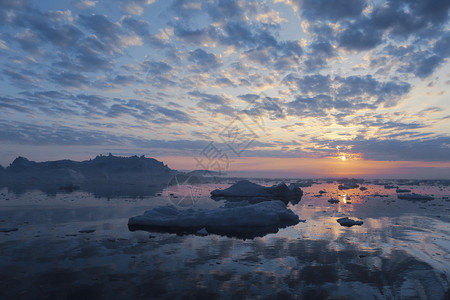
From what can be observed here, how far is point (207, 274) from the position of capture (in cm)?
812

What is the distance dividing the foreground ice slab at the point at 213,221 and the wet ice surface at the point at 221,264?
3.58 ft

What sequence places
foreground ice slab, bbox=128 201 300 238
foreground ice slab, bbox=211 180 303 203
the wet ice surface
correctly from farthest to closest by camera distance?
1. foreground ice slab, bbox=211 180 303 203
2. foreground ice slab, bbox=128 201 300 238
3. the wet ice surface

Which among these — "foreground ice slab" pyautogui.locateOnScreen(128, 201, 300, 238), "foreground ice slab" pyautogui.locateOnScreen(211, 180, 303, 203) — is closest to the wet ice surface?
"foreground ice slab" pyautogui.locateOnScreen(128, 201, 300, 238)

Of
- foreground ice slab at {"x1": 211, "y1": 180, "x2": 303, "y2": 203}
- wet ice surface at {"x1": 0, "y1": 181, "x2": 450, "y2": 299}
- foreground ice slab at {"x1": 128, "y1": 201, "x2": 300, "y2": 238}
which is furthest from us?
foreground ice slab at {"x1": 211, "y1": 180, "x2": 303, "y2": 203}

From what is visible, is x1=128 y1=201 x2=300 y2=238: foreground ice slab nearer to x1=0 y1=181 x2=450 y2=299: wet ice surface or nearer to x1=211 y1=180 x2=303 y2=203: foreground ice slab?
x1=0 y1=181 x2=450 y2=299: wet ice surface

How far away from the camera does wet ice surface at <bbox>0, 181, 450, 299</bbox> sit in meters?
6.96

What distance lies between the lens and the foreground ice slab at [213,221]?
15.0 metres

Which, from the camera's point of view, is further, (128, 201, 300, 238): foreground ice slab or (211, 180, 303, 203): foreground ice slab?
(211, 180, 303, 203): foreground ice slab

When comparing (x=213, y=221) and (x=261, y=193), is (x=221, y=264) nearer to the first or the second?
(x=213, y=221)

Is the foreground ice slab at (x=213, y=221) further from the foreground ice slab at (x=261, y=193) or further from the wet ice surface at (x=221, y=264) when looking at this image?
the foreground ice slab at (x=261, y=193)

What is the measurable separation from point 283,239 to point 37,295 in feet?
32.1

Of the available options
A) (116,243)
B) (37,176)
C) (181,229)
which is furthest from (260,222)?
(37,176)

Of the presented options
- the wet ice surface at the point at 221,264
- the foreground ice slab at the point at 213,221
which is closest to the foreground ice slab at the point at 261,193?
the foreground ice slab at the point at 213,221

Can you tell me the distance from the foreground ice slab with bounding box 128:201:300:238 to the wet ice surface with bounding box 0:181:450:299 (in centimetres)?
109
